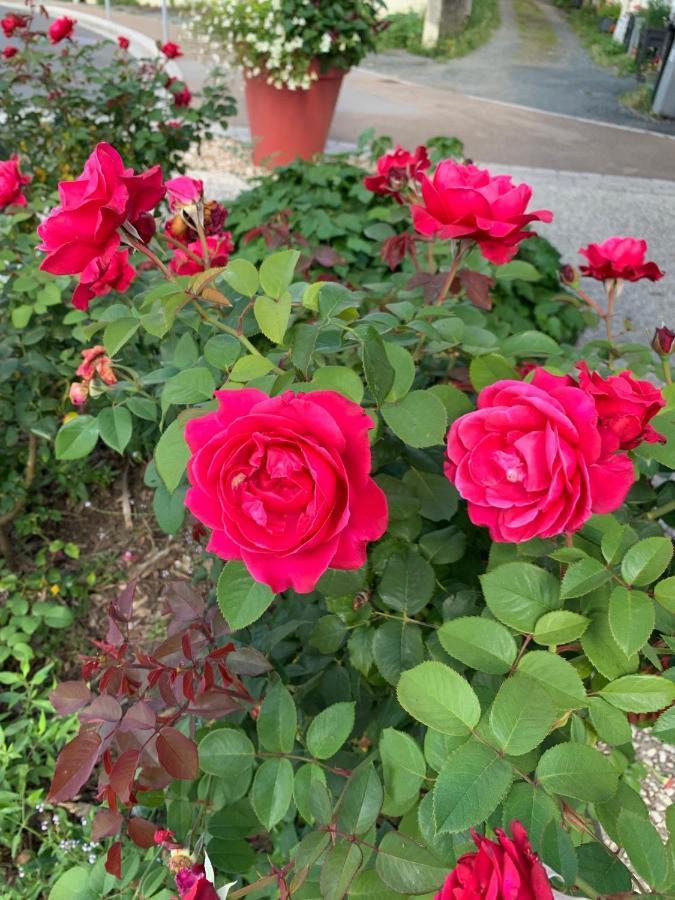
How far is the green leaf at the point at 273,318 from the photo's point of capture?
0.69 metres

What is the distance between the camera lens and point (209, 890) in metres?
0.53

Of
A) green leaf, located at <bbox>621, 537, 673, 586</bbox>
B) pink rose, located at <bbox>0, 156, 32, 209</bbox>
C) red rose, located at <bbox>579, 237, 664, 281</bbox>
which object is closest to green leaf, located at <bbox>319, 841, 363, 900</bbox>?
green leaf, located at <bbox>621, 537, 673, 586</bbox>

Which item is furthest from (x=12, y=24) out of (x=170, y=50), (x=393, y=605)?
(x=393, y=605)

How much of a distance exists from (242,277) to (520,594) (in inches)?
16.5

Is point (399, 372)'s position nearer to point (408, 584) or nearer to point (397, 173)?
point (408, 584)

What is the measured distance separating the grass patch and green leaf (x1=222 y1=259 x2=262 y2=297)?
10.5 metres

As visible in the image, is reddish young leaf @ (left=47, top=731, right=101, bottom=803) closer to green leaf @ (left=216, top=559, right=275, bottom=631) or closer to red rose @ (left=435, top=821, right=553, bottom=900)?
green leaf @ (left=216, top=559, right=275, bottom=631)

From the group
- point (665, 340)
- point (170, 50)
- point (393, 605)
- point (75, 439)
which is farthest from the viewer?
point (170, 50)

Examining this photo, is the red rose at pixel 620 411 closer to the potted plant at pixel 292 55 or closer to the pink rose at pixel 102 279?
the pink rose at pixel 102 279

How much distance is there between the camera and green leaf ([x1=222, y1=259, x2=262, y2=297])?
0.74 m

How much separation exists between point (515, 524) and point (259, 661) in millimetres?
333

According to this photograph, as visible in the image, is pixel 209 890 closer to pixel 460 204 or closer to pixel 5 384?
pixel 460 204

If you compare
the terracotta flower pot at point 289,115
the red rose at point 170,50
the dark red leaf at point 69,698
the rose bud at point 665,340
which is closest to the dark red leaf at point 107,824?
the dark red leaf at point 69,698

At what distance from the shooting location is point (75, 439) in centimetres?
95
